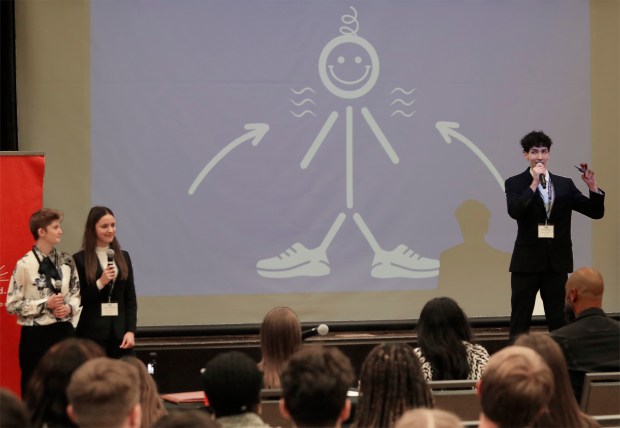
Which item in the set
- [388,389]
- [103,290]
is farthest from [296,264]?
[388,389]

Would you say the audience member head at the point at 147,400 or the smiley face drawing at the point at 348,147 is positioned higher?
the smiley face drawing at the point at 348,147

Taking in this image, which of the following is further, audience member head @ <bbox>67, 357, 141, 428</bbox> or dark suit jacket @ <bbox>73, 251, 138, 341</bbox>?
dark suit jacket @ <bbox>73, 251, 138, 341</bbox>

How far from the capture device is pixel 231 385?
2547mm

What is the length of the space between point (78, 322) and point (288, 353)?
1.75m

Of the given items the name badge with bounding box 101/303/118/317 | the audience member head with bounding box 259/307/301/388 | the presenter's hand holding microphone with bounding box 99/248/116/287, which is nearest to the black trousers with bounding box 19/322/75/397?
the name badge with bounding box 101/303/118/317

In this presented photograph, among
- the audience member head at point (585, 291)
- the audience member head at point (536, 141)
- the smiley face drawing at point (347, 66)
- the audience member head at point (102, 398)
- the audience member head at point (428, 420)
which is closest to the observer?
the audience member head at point (428, 420)

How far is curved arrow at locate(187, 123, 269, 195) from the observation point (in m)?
6.25

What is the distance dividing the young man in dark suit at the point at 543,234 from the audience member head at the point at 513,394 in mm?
3167

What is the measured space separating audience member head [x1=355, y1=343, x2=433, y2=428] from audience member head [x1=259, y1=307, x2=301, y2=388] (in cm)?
94

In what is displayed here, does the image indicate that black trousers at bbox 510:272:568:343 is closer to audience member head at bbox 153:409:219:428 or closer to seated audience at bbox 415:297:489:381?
seated audience at bbox 415:297:489:381

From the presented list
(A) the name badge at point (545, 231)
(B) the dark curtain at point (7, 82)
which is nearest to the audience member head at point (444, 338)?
(A) the name badge at point (545, 231)

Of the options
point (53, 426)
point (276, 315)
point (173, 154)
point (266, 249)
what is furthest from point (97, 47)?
point (53, 426)

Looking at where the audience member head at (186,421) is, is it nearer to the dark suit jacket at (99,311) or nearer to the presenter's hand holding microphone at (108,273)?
the presenter's hand holding microphone at (108,273)

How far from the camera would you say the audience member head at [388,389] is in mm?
2746
